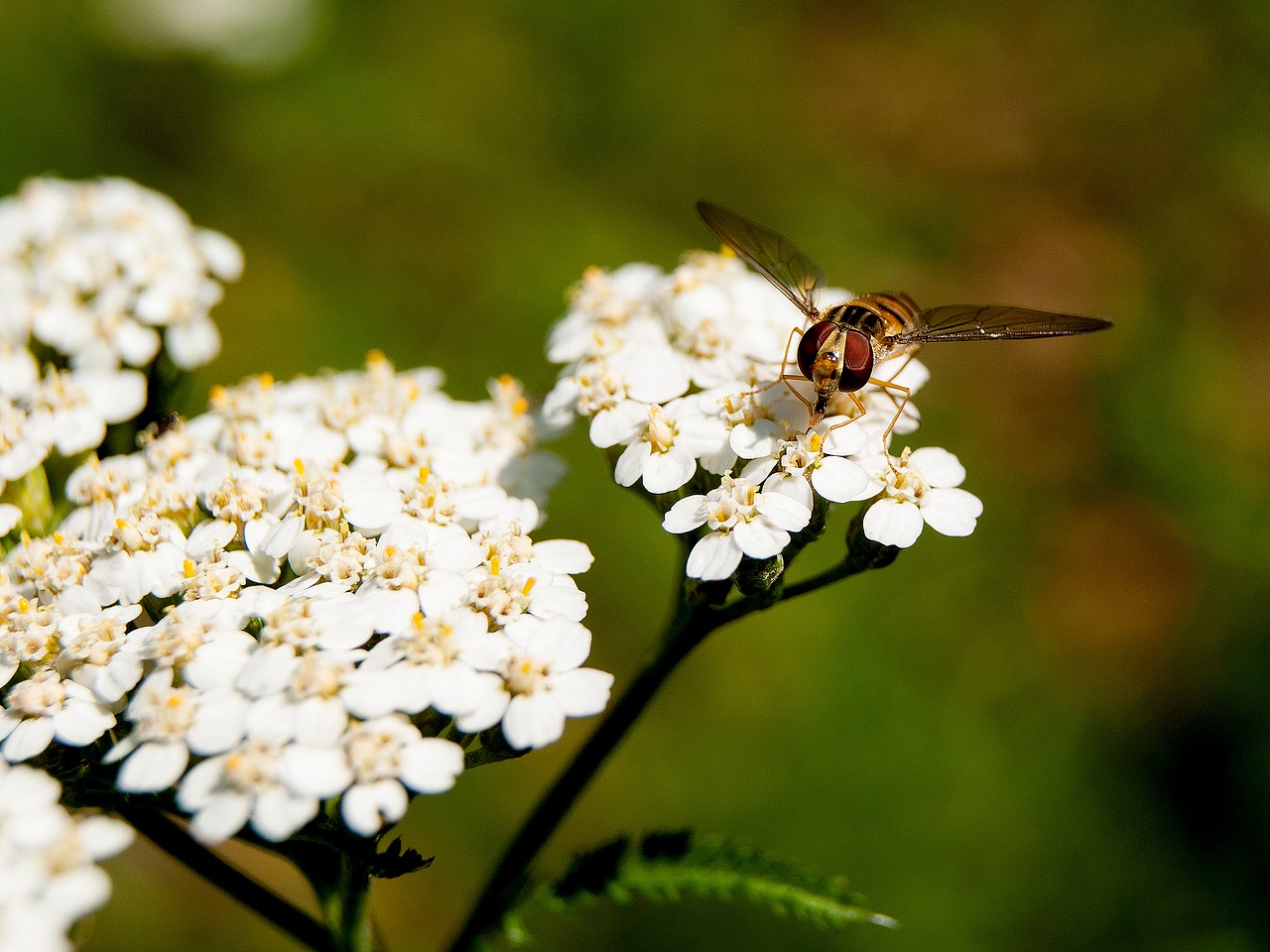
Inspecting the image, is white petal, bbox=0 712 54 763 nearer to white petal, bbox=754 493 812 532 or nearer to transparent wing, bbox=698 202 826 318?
white petal, bbox=754 493 812 532

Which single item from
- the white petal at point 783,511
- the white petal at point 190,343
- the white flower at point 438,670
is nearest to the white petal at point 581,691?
the white flower at point 438,670

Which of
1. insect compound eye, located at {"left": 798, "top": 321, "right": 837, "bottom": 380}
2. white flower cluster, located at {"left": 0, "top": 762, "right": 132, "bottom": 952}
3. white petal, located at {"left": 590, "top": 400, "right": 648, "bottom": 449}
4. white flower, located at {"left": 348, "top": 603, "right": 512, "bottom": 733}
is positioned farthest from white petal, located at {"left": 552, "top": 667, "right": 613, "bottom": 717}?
insect compound eye, located at {"left": 798, "top": 321, "right": 837, "bottom": 380}

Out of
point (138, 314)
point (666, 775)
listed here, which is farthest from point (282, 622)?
point (666, 775)

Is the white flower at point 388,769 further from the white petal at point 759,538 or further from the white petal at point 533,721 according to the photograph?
the white petal at point 759,538

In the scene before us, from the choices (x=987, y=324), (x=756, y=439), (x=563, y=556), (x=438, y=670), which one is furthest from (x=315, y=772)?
(x=987, y=324)

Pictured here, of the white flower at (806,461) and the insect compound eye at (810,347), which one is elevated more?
the insect compound eye at (810,347)
